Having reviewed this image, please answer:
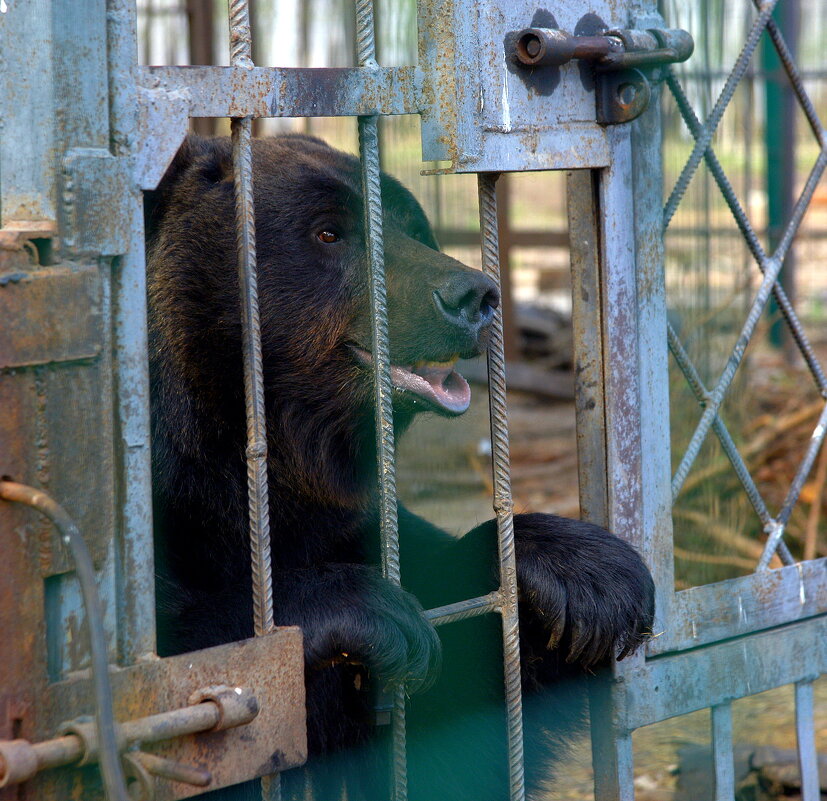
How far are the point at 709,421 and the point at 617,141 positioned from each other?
2.18 feet

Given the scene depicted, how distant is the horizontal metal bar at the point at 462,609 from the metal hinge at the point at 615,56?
3.20 ft

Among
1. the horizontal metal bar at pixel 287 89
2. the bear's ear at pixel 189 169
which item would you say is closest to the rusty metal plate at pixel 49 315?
the horizontal metal bar at pixel 287 89

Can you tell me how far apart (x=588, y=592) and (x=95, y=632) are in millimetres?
1226

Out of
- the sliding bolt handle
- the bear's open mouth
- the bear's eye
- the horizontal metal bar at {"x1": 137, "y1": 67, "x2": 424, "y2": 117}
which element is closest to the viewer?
the horizontal metal bar at {"x1": 137, "y1": 67, "x2": 424, "y2": 117}

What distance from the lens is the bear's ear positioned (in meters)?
2.62

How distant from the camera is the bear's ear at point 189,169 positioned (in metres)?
2.62

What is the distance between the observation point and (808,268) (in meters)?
11.6

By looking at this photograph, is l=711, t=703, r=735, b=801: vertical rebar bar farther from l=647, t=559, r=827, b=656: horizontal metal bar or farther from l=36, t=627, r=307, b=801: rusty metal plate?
l=36, t=627, r=307, b=801: rusty metal plate

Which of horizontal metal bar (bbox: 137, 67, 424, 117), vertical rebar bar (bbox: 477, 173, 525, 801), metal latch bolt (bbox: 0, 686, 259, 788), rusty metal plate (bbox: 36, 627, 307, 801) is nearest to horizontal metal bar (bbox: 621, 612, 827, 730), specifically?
vertical rebar bar (bbox: 477, 173, 525, 801)

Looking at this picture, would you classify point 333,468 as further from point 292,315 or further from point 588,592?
point 588,592

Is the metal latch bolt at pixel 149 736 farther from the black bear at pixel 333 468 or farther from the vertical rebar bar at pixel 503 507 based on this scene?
the vertical rebar bar at pixel 503 507

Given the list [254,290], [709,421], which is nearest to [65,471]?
[254,290]

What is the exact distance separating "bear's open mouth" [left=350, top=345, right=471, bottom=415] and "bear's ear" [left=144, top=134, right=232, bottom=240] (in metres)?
0.55

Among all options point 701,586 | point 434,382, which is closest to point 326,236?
point 434,382
